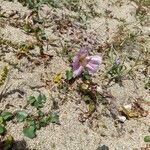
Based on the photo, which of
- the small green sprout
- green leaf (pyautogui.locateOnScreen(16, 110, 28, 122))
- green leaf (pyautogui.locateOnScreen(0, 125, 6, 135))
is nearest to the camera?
green leaf (pyautogui.locateOnScreen(0, 125, 6, 135))

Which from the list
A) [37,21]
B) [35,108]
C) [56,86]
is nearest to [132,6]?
[37,21]

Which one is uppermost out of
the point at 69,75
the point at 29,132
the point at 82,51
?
the point at 82,51

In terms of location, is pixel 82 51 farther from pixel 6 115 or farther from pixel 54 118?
pixel 6 115

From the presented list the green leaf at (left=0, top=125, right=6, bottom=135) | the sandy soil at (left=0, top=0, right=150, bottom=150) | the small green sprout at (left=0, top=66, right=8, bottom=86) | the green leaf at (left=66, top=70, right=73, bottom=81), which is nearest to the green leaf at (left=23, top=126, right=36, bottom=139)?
the sandy soil at (left=0, top=0, right=150, bottom=150)

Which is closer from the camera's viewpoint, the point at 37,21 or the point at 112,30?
the point at 37,21

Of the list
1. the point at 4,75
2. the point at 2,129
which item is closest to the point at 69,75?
the point at 4,75

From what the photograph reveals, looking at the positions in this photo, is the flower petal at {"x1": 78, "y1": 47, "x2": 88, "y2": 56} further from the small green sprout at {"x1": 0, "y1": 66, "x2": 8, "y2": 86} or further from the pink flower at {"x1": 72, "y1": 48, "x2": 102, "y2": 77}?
the small green sprout at {"x1": 0, "y1": 66, "x2": 8, "y2": 86}

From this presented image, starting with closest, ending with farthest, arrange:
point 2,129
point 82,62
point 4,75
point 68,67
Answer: point 2,129 → point 82,62 → point 4,75 → point 68,67

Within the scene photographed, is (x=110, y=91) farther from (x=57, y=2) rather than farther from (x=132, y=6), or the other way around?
(x=132, y=6)

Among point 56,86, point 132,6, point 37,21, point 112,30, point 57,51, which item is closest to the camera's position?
point 56,86

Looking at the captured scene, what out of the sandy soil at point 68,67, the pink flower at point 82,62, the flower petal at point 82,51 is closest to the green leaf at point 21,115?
the sandy soil at point 68,67

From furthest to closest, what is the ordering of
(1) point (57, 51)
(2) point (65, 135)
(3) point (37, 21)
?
1. (3) point (37, 21)
2. (1) point (57, 51)
3. (2) point (65, 135)
